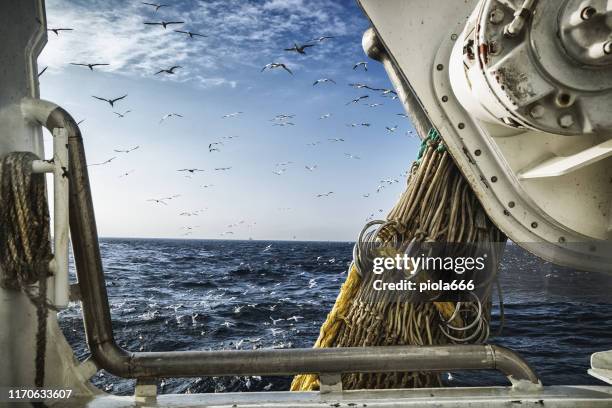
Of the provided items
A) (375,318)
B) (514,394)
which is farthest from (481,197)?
(514,394)

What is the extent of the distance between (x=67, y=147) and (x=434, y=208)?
5.40 ft

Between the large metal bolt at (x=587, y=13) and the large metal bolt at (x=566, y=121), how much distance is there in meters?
0.31

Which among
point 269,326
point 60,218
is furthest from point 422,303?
point 269,326

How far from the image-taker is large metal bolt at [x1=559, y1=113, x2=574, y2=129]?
5.16 feet

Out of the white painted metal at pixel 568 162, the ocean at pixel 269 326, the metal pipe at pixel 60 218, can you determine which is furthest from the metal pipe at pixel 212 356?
the ocean at pixel 269 326

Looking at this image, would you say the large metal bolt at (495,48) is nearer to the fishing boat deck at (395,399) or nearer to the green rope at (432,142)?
the green rope at (432,142)

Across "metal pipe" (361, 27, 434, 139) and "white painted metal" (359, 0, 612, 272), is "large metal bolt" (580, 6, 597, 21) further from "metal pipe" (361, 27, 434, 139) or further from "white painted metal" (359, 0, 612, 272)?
"metal pipe" (361, 27, 434, 139)

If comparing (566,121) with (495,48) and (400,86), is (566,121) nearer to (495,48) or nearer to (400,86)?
(495,48)

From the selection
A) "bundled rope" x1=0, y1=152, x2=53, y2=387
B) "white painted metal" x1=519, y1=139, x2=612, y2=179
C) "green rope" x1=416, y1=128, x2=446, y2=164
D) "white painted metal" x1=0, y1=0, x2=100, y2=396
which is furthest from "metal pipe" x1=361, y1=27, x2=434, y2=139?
"bundled rope" x1=0, y1=152, x2=53, y2=387

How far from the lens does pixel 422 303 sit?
2.23m

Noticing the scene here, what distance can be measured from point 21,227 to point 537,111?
5.69 ft

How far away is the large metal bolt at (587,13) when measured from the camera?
1.40 meters

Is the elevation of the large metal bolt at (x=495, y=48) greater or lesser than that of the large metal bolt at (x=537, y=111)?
greater

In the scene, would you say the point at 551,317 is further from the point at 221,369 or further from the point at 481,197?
the point at 221,369
